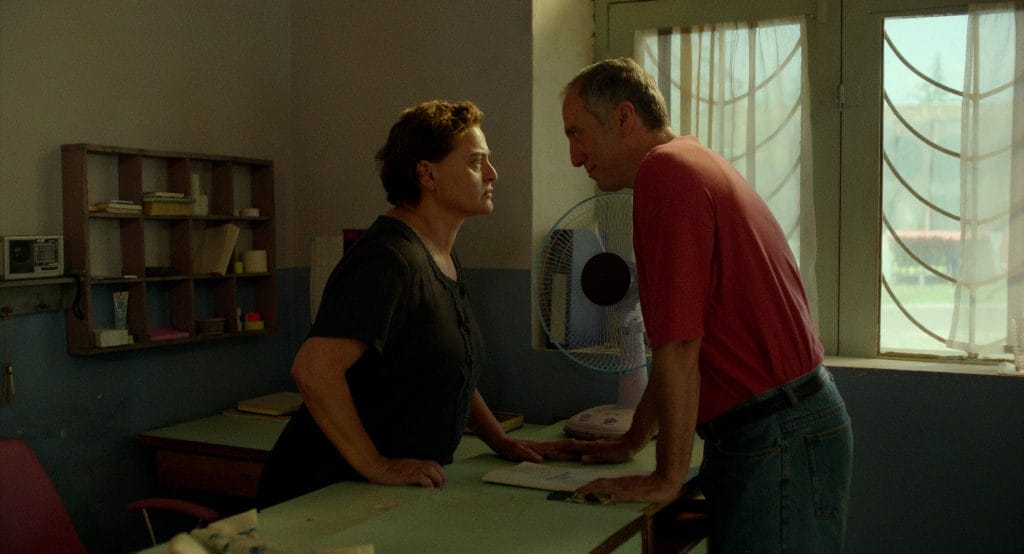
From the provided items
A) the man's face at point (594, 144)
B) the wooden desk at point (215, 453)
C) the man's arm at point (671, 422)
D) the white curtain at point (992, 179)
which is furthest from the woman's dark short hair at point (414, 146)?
the white curtain at point (992, 179)

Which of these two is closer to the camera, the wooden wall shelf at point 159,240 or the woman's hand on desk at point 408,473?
the woman's hand on desk at point 408,473

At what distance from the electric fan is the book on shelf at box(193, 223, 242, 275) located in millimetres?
1131

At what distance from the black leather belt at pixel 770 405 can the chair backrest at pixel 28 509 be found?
5.79ft

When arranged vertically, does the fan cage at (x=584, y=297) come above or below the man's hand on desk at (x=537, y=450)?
above

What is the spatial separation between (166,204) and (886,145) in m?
2.25

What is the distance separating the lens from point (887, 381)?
9.51ft

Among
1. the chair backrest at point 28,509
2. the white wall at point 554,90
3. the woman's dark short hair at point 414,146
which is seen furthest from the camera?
the white wall at point 554,90

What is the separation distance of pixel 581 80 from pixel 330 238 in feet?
5.48

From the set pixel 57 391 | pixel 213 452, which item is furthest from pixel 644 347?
pixel 57 391

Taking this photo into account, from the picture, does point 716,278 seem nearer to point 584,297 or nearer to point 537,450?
point 537,450

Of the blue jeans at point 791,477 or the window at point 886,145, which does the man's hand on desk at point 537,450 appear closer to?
the blue jeans at point 791,477

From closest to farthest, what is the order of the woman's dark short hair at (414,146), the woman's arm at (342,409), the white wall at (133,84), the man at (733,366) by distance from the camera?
the man at (733,366)
the woman's arm at (342,409)
the woman's dark short hair at (414,146)
the white wall at (133,84)

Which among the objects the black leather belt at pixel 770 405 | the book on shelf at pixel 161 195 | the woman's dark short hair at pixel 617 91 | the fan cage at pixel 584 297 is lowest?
the black leather belt at pixel 770 405

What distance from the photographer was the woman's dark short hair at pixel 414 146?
2.24m
